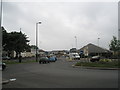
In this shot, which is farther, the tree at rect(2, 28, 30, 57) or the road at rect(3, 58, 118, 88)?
the tree at rect(2, 28, 30, 57)

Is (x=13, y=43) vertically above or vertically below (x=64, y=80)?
above

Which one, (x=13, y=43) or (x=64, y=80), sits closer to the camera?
(x=64, y=80)

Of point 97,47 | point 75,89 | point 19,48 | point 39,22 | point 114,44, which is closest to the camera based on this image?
point 75,89

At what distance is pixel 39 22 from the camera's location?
46.4 meters

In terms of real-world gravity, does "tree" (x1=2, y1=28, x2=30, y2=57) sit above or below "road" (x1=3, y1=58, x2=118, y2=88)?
above

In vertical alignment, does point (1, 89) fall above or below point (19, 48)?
below

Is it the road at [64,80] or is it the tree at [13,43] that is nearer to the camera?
the road at [64,80]

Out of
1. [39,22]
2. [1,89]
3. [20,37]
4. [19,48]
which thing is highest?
[39,22]

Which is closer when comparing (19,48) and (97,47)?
(19,48)

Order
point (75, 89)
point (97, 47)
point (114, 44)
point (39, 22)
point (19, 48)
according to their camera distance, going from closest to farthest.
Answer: point (75, 89) → point (39, 22) → point (19, 48) → point (114, 44) → point (97, 47)

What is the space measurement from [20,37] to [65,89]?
46.3 metres

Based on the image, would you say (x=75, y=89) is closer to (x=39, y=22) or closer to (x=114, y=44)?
(x=39, y=22)

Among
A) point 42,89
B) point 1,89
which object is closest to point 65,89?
point 42,89

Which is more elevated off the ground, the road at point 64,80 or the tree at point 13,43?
the tree at point 13,43
